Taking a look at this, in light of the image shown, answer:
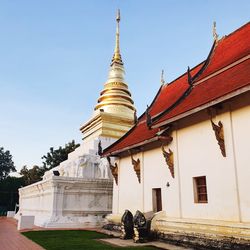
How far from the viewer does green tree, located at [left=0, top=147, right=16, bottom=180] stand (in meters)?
43.1

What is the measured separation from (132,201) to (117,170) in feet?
5.59

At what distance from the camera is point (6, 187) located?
33.4 m

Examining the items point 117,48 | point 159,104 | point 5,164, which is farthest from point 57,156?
point 159,104

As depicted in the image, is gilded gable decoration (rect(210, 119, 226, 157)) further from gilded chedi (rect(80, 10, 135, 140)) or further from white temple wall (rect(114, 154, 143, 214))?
gilded chedi (rect(80, 10, 135, 140))

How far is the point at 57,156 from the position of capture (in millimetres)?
36156

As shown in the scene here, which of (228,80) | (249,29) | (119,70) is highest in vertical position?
(119,70)

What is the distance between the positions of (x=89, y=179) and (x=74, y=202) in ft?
3.98

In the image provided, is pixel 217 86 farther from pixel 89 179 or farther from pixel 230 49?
pixel 89 179

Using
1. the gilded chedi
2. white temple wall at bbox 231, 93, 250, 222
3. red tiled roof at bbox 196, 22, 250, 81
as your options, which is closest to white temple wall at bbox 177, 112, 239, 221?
white temple wall at bbox 231, 93, 250, 222

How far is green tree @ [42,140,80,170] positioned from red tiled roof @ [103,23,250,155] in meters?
23.9

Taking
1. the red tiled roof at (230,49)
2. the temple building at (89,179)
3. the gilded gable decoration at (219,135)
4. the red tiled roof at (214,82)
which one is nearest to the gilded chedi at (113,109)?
the temple building at (89,179)

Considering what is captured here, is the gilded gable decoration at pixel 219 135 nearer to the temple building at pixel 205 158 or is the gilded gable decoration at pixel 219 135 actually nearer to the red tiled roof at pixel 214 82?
the temple building at pixel 205 158

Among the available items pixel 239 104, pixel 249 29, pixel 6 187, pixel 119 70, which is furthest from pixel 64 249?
pixel 6 187

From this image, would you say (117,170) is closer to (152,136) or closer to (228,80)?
(152,136)
